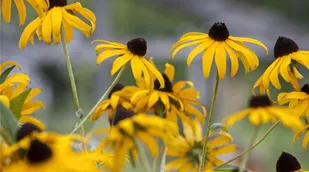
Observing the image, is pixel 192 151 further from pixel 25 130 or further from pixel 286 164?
pixel 25 130

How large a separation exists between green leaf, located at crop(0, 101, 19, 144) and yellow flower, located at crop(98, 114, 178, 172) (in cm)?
7

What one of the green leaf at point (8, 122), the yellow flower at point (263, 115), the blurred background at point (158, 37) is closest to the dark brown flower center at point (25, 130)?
the green leaf at point (8, 122)

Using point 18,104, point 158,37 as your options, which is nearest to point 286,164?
point 18,104

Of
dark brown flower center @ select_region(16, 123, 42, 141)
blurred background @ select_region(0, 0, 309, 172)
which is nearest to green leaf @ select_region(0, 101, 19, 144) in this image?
dark brown flower center @ select_region(16, 123, 42, 141)

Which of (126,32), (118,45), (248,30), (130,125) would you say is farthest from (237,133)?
(130,125)

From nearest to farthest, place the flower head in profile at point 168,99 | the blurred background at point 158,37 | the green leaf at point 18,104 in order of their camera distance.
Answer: the green leaf at point 18,104 < the flower head in profile at point 168,99 < the blurred background at point 158,37

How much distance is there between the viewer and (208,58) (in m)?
0.63

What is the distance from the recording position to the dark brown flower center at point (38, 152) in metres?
0.41

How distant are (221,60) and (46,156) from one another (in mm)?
251

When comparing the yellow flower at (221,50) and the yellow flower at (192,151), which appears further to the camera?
the yellow flower at (192,151)

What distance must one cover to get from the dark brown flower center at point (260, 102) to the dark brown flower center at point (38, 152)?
0.29 metres

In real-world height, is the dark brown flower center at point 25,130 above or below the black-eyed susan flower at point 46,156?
below

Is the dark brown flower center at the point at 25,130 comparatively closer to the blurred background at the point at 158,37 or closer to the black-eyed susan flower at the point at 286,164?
the black-eyed susan flower at the point at 286,164

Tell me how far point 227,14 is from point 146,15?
0.77m
